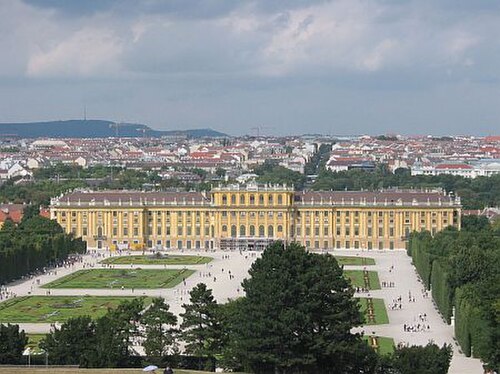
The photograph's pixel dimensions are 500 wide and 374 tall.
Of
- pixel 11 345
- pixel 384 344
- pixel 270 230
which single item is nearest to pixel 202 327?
pixel 11 345

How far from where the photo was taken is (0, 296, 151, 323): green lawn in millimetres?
54094

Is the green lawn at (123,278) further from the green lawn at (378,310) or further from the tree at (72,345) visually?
the tree at (72,345)

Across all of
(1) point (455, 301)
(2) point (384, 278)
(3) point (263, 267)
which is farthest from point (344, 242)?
(3) point (263, 267)

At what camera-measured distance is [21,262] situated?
72625mm

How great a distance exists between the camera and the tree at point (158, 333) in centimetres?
3962

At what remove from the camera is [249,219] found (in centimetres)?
9494

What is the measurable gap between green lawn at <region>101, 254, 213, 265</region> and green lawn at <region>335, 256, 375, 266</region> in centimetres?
867

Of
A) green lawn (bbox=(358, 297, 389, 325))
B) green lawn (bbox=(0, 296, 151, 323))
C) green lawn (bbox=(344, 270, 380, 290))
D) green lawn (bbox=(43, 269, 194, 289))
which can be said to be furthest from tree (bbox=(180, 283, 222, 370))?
green lawn (bbox=(344, 270, 380, 290))

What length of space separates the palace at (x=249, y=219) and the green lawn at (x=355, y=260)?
8.69 metres

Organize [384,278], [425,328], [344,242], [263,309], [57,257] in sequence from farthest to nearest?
[344,242] → [57,257] → [384,278] → [425,328] → [263,309]

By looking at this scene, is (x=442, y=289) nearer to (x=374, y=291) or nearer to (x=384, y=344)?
(x=374, y=291)

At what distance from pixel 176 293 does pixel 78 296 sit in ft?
16.0

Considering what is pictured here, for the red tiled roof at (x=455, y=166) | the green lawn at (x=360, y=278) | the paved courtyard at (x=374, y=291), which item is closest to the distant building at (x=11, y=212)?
the paved courtyard at (x=374, y=291)

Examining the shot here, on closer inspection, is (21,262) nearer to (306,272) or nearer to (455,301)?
(455,301)
